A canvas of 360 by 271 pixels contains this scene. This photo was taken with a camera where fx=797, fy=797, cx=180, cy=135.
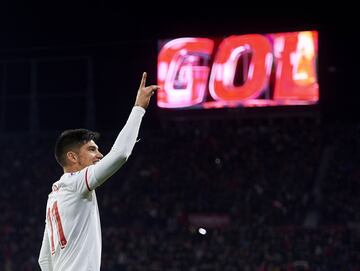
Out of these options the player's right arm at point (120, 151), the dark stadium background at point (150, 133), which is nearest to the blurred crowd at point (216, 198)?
the dark stadium background at point (150, 133)

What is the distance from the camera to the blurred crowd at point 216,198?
22328 millimetres

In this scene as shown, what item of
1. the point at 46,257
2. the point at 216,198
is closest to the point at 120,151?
the point at 46,257

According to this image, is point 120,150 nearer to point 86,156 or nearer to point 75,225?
point 86,156

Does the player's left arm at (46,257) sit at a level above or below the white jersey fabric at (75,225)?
below

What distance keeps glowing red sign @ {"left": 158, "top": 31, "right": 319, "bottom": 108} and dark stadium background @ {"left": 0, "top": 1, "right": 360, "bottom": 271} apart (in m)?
0.49

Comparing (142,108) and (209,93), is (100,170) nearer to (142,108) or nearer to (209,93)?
(142,108)

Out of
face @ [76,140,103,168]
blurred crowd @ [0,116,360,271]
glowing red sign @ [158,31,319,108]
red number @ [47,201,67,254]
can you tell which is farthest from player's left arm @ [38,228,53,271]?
glowing red sign @ [158,31,319,108]

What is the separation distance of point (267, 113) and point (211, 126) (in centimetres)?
576

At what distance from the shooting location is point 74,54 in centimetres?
3494

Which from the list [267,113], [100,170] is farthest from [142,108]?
[267,113]

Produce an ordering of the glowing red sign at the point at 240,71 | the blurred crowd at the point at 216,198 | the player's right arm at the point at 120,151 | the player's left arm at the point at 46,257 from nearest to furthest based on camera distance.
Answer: the player's right arm at the point at 120,151
the player's left arm at the point at 46,257
the blurred crowd at the point at 216,198
the glowing red sign at the point at 240,71

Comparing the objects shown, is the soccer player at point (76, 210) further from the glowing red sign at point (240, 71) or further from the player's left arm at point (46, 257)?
the glowing red sign at point (240, 71)

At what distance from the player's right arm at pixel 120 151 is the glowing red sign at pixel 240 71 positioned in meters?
21.4

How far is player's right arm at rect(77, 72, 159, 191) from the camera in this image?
4.21 metres
